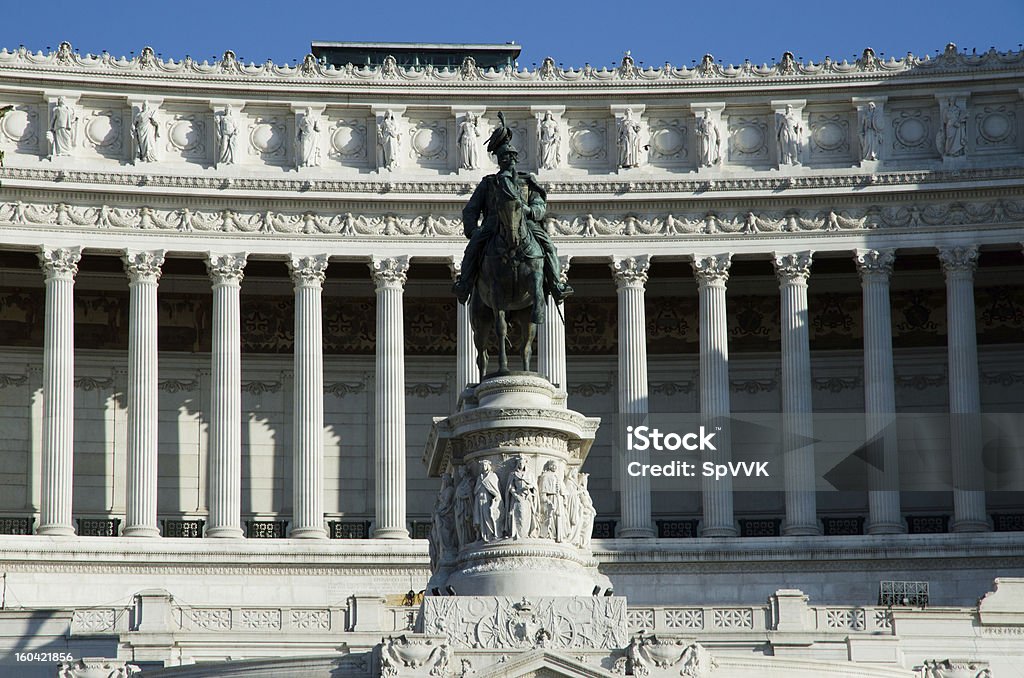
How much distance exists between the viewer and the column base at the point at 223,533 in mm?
79812

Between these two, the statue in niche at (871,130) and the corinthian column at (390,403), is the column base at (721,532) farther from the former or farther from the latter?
the statue in niche at (871,130)

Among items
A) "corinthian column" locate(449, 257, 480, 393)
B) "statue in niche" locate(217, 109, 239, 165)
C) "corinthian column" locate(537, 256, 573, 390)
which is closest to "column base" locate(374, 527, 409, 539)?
"corinthian column" locate(449, 257, 480, 393)

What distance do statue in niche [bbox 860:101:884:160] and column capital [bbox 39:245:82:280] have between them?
2705 cm

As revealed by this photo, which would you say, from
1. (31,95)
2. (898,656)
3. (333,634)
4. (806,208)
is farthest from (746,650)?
(31,95)

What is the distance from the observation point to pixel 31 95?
8362 centimetres

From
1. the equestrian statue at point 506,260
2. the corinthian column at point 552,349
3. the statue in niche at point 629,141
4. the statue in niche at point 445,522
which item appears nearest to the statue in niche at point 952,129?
the statue in niche at point 629,141

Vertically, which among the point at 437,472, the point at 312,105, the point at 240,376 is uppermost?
the point at 312,105

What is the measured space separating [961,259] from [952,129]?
4.79 metres

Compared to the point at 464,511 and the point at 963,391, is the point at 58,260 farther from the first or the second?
the point at 464,511

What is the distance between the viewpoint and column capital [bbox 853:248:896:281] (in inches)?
3300

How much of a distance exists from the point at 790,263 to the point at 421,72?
14.4 meters

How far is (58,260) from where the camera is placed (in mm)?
81875

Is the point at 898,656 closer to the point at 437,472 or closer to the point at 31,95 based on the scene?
the point at 437,472

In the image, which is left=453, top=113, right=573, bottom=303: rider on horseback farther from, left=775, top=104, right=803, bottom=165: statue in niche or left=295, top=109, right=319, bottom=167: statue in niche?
left=775, top=104, right=803, bottom=165: statue in niche
